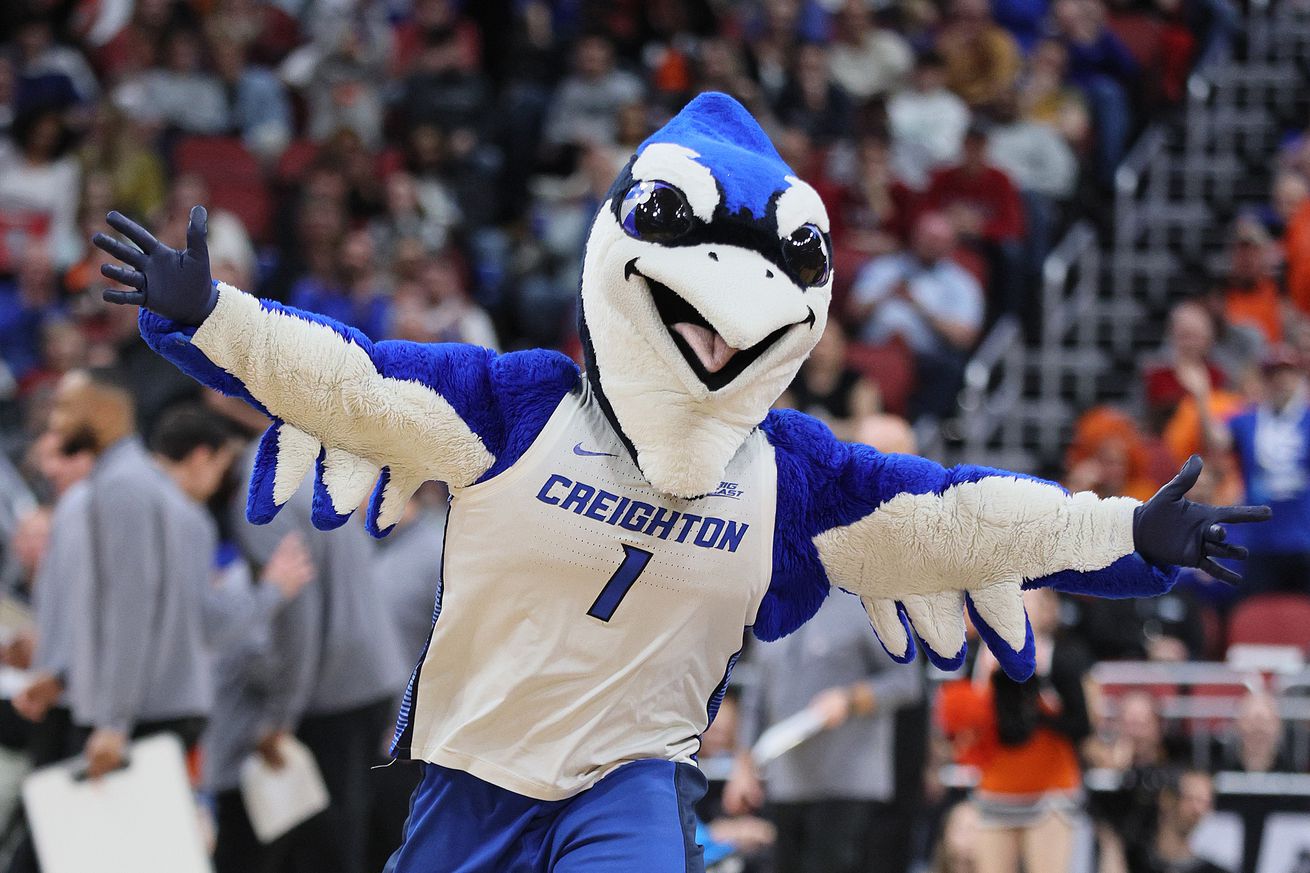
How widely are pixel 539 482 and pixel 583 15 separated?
906 centimetres

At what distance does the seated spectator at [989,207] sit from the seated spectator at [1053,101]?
0.96 m

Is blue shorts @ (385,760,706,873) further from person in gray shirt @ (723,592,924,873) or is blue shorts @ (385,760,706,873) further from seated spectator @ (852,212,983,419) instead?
seated spectator @ (852,212,983,419)

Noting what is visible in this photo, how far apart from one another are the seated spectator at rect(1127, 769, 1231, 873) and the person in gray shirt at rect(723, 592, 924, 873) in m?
1.01

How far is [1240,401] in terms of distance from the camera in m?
9.98

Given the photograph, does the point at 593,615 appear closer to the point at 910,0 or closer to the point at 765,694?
the point at 765,694

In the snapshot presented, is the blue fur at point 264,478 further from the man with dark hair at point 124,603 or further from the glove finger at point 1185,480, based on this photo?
the man with dark hair at point 124,603

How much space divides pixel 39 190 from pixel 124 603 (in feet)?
18.2

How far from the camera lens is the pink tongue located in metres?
3.66

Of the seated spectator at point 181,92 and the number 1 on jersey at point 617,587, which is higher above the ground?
the seated spectator at point 181,92

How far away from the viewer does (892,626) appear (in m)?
4.04

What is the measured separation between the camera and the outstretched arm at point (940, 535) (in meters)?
3.87

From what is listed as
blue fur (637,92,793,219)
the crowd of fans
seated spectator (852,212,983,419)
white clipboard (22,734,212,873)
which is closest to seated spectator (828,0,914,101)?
the crowd of fans

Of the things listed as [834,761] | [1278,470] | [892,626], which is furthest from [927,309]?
[892,626]

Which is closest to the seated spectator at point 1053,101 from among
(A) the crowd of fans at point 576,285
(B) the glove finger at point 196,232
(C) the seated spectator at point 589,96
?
(A) the crowd of fans at point 576,285
